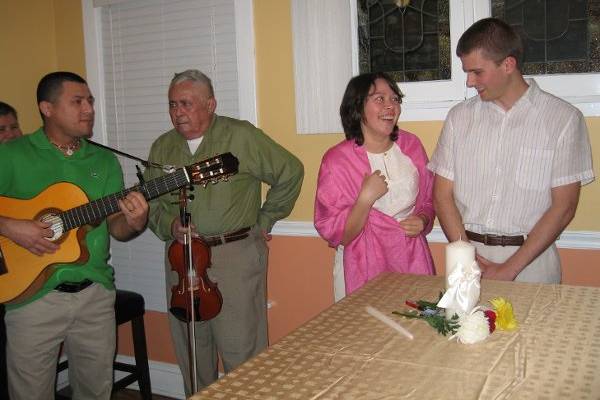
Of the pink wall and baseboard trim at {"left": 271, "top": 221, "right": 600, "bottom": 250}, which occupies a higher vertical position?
baseboard trim at {"left": 271, "top": 221, "right": 600, "bottom": 250}

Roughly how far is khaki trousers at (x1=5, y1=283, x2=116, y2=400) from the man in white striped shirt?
150cm

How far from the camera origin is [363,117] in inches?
100

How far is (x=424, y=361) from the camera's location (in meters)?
1.43

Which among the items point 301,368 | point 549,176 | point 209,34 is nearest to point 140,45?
point 209,34

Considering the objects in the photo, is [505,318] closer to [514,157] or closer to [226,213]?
[514,157]

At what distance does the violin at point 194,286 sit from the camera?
2.62m

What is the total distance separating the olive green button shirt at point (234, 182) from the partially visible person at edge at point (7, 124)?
0.80 metres

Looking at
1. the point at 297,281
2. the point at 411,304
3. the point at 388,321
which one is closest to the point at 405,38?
the point at 297,281

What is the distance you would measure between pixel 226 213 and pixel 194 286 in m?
0.39

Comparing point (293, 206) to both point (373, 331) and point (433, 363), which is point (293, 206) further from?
point (433, 363)

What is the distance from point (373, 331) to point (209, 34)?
2.24m

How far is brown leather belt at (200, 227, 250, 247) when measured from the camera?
2.86 meters

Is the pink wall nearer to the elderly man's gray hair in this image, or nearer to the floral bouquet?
the elderly man's gray hair

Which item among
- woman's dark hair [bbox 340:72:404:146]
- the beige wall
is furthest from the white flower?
the beige wall
